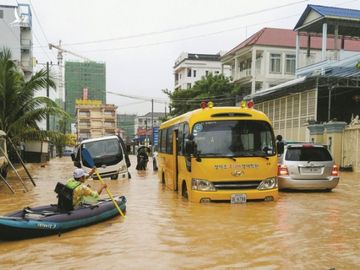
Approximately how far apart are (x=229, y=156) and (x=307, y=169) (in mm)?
3527

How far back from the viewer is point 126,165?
21516mm

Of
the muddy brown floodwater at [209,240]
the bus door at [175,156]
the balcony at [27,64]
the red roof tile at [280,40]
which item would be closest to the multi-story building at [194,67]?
the balcony at [27,64]

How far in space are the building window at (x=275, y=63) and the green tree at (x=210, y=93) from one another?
3.61 meters

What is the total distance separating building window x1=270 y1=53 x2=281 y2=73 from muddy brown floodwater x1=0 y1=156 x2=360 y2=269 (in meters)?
32.4

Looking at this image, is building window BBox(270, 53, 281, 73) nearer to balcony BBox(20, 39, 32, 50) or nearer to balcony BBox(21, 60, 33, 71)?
balcony BBox(21, 60, 33, 71)

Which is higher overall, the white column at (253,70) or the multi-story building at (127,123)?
the white column at (253,70)

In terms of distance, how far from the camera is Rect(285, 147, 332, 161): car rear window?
45.0 feet

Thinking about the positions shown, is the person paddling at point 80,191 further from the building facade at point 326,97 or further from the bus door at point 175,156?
the building facade at point 326,97

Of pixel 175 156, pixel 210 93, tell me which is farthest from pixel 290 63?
pixel 175 156

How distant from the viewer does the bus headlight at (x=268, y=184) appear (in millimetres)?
11258

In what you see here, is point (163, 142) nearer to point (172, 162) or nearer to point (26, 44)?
point (172, 162)

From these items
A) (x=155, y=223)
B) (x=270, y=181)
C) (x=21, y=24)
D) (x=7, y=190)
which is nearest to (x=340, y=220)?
(x=270, y=181)

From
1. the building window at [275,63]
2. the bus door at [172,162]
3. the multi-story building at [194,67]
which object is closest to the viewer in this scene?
the bus door at [172,162]

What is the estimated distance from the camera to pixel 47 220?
8.30 m
